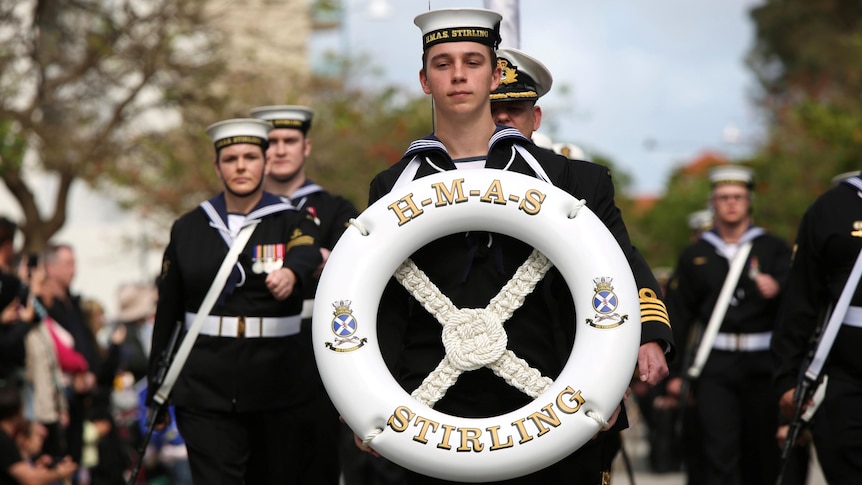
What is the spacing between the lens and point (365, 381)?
170 inches

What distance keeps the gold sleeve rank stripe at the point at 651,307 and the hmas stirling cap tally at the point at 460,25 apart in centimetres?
94

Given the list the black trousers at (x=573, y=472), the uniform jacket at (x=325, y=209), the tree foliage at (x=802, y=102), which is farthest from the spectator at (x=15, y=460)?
the tree foliage at (x=802, y=102)

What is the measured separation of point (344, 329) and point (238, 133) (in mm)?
2978

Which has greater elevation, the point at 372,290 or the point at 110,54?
the point at 110,54

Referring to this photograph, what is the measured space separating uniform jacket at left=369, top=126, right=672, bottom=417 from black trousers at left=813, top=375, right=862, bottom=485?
2009 mm

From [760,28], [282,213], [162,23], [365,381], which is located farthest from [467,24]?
[760,28]

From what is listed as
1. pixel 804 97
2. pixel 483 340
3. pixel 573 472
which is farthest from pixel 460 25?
pixel 804 97

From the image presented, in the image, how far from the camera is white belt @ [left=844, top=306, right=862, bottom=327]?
20.2ft

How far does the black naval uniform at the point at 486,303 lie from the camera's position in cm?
451

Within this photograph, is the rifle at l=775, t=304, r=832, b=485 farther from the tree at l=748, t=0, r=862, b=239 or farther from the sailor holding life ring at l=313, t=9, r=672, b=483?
the tree at l=748, t=0, r=862, b=239

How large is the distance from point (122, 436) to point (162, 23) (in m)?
7.58

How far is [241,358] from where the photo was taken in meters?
6.88

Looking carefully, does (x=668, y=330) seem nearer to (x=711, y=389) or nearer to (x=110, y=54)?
(x=711, y=389)

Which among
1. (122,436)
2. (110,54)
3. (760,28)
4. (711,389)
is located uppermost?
(760,28)
